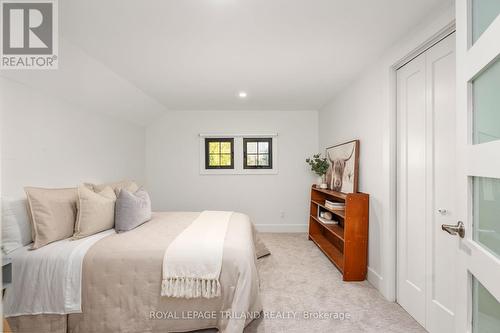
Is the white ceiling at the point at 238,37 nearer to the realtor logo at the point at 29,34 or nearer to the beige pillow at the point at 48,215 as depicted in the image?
the realtor logo at the point at 29,34

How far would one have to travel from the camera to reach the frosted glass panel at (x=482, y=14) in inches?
34.9

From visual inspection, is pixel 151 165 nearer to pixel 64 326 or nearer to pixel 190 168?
pixel 190 168

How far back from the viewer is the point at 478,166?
0.92 metres

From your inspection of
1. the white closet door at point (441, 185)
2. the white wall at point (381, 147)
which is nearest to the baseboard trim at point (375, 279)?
the white wall at point (381, 147)

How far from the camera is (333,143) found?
3.75m

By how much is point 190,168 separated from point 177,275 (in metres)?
2.99

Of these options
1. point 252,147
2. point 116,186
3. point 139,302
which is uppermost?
point 252,147

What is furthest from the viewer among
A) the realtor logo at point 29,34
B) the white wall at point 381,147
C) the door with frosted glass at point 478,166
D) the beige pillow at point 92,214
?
the white wall at point 381,147

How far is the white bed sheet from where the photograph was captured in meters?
1.66

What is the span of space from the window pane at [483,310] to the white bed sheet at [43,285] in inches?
90.0

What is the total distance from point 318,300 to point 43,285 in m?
2.21

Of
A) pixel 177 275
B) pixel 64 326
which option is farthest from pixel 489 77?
pixel 64 326

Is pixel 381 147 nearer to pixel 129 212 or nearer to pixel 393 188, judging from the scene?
pixel 393 188

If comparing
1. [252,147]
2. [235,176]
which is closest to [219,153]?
[235,176]
